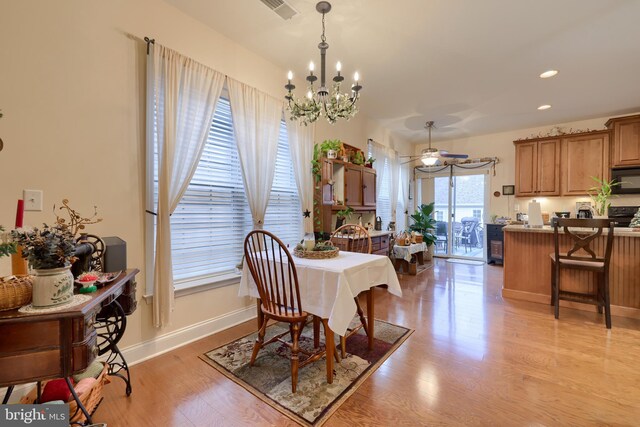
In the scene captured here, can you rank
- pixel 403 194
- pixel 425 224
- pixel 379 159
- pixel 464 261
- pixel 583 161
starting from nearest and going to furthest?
1. pixel 583 161
2. pixel 379 159
3. pixel 425 224
4. pixel 464 261
5. pixel 403 194

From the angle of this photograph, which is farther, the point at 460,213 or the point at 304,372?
the point at 460,213

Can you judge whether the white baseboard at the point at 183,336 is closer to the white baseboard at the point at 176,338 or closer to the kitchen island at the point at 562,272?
the white baseboard at the point at 176,338

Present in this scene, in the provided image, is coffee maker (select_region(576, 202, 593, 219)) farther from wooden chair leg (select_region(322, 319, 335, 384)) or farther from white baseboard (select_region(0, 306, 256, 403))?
white baseboard (select_region(0, 306, 256, 403))

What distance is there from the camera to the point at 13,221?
5.53 feet

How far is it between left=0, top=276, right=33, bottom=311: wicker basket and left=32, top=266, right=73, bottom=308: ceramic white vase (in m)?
0.07

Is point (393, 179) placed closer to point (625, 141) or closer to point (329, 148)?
point (329, 148)

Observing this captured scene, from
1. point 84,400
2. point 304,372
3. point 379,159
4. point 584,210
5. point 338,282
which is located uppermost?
point 379,159

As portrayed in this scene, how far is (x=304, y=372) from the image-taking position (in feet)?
6.69

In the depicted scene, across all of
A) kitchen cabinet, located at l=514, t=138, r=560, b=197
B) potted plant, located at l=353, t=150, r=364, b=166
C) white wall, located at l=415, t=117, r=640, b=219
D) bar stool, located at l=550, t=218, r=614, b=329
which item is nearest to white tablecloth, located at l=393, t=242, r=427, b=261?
potted plant, located at l=353, t=150, r=364, b=166

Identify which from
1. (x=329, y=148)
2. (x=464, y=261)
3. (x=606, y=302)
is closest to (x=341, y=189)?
(x=329, y=148)

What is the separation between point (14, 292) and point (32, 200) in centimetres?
88

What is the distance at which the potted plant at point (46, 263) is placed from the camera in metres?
1.16

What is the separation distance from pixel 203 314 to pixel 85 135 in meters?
1.78

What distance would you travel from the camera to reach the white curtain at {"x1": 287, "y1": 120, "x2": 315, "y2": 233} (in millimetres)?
3461
